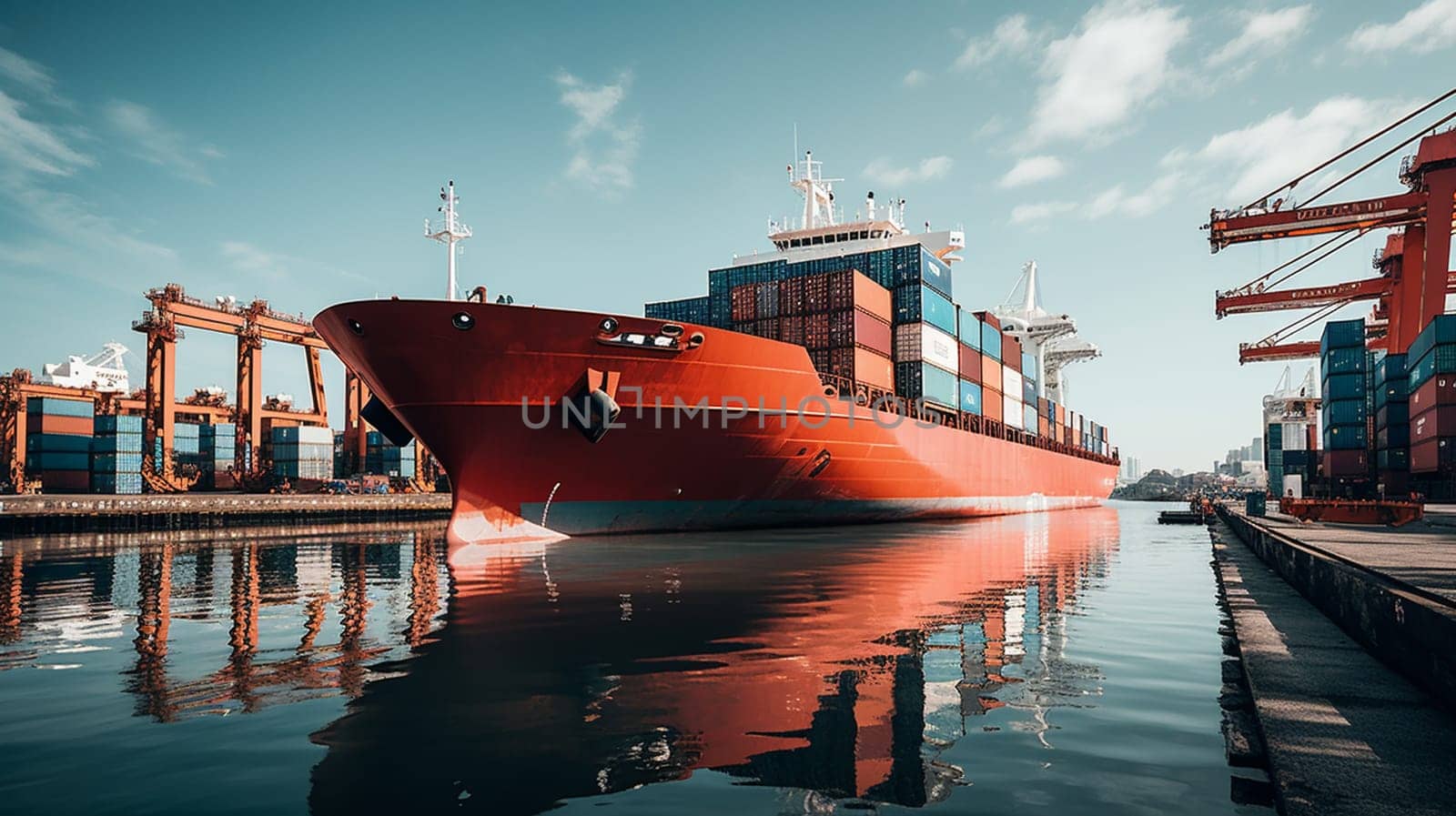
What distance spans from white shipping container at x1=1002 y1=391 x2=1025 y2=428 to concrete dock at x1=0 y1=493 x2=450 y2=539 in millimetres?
31869

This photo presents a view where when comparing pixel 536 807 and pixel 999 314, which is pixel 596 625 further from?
pixel 999 314

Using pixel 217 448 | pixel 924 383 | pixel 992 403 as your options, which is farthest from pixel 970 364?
pixel 217 448

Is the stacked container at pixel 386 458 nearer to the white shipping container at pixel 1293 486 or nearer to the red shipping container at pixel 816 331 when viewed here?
the red shipping container at pixel 816 331

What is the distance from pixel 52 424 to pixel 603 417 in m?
50.0

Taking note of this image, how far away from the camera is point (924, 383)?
31.3 meters

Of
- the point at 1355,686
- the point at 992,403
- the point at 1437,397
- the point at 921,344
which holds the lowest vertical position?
the point at 1355,686

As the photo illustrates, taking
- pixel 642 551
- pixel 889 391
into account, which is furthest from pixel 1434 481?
pixel 642 551

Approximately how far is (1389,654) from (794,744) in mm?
4930

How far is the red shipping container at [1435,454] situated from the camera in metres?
37.0

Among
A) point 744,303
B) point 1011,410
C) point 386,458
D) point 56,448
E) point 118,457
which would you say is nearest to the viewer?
point 744,303

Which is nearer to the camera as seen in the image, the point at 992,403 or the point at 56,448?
the point at 992,403

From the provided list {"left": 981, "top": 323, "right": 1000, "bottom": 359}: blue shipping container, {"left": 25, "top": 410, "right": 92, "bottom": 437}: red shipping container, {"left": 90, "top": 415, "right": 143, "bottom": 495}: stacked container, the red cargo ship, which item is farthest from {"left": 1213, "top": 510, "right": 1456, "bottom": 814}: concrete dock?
{"left": 25, "top": 410, "right": 92, "bottom": 437}: red shipping container

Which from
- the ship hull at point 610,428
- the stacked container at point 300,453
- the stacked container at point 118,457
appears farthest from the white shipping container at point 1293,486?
the stacked container at point 118,457

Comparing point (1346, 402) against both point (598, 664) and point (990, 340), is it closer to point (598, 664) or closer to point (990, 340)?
point (990, 340)
